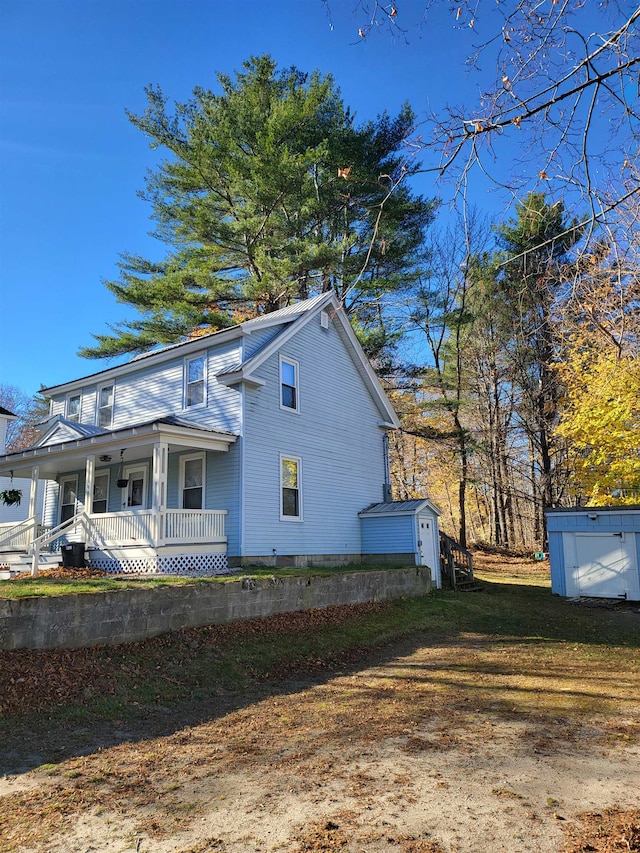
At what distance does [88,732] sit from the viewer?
5.97m

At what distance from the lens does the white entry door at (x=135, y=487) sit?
1648 cm

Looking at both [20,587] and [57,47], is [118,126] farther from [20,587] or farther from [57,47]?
[20,587]

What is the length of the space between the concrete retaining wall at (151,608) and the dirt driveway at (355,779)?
6.80 feet

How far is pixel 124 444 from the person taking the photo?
14062 millimetres

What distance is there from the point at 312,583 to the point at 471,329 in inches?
875

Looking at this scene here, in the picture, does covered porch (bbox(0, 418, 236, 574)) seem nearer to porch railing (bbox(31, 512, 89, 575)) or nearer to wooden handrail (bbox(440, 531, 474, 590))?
porch railing (bbox(31, 512, 89, 575))

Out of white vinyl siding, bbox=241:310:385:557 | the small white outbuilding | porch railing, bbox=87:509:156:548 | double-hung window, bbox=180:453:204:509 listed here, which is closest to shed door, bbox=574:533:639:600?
the small white outbuilding

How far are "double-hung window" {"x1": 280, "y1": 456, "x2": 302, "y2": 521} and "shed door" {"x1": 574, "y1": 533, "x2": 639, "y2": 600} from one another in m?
9.17

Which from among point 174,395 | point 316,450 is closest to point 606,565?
point 316,450

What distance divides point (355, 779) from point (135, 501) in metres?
13.5

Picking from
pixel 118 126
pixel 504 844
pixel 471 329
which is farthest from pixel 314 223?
pixel 504 844

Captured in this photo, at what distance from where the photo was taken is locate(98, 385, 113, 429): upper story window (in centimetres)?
1873

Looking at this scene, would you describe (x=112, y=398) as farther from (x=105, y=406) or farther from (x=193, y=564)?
(x=193, y=564)

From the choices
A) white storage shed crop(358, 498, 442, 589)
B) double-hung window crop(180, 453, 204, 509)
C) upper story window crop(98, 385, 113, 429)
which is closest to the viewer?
double-hung window crop(180, 453, 204, 509)
